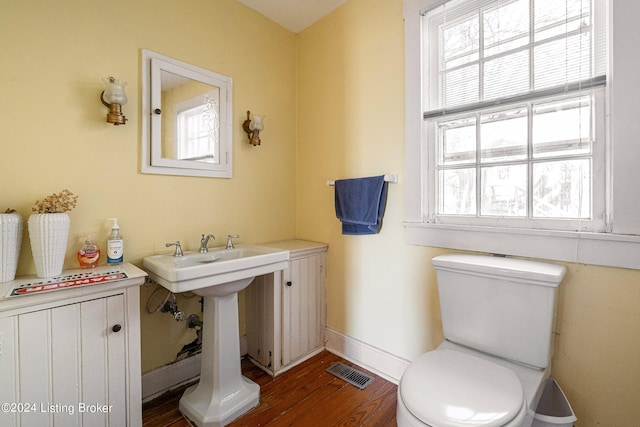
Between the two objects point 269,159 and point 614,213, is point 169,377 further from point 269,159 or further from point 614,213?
point 614,213

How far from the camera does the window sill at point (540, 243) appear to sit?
1.04 meters

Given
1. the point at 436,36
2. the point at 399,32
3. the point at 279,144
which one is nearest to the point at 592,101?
the point at 436,36

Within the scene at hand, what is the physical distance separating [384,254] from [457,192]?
557 millimetres

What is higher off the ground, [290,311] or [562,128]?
[562,128]

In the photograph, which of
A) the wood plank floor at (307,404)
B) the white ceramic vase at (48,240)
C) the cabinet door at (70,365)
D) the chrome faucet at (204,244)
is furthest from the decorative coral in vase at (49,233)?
the wood plank floor at (307,404)

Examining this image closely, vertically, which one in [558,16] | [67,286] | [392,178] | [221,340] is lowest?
[221,340]

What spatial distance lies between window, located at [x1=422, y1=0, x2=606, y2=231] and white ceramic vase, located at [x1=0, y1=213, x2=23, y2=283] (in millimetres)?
1891

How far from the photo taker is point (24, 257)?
1220 millimetres

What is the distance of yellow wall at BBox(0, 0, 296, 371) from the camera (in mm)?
1213

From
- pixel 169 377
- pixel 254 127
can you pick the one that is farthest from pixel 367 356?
pixel 254 127

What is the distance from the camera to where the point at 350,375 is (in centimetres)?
175

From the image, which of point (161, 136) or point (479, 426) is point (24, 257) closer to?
point (161, 136)

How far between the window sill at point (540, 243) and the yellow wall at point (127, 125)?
1200mm

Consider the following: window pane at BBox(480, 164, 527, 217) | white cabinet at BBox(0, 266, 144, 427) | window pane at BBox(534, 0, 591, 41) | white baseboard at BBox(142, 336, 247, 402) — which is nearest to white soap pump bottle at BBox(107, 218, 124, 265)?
white cabinet at BBox(0, 266, 144, 427)
